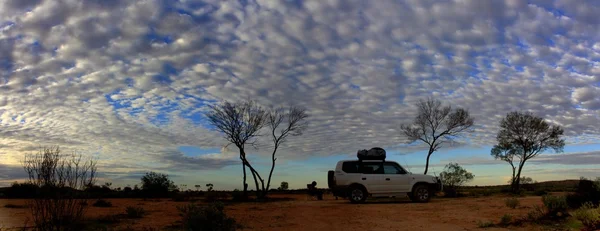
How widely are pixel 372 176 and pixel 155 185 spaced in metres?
22.4

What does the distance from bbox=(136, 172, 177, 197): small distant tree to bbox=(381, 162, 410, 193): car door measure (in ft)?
73.3

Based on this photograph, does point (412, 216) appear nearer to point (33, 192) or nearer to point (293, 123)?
point (33, 192)

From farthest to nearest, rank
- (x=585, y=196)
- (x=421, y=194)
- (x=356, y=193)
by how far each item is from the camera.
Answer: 1. (x=421, y=194)
2. (x=356, y=193)
3. (x=585, y=196)

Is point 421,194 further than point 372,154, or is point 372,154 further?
point 421,194

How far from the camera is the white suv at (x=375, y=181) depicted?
21.4m

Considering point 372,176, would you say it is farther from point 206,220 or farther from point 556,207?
point 206,220

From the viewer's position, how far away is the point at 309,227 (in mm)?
12648

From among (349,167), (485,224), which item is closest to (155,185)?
(349,167)

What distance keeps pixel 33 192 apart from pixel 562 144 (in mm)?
43125

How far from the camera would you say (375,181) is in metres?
21.4

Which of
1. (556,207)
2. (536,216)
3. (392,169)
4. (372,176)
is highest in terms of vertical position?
(392,169)

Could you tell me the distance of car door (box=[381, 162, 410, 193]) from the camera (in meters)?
21.4

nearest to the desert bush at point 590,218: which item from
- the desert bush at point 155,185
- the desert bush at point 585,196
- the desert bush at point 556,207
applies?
the desert bush at point 556,207

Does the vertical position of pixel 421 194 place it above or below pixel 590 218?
above
